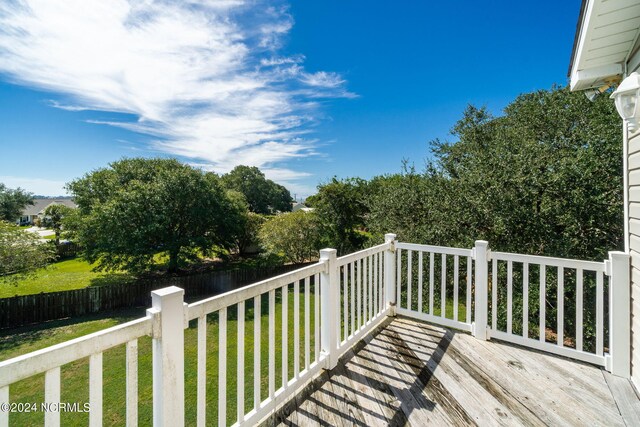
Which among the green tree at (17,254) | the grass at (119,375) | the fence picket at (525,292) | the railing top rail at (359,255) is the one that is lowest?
the grass at (119,375)

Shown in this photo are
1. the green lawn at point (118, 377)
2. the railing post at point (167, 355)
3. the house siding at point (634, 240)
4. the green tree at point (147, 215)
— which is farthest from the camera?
the green tree at point (147, 215)

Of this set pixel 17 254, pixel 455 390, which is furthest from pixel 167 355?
pixel 17 254

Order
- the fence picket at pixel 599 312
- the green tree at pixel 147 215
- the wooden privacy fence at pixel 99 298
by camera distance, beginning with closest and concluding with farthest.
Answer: the fence picket at pixel 599 312 → the wooden privacy fence at pixel 99 298 → the green tree at pixel 147 215

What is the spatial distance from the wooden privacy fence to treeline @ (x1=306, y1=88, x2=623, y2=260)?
6254 mm

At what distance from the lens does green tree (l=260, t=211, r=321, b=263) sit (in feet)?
38.8

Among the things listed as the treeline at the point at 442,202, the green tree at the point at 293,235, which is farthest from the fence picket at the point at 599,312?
the green tree at the point at 293,235

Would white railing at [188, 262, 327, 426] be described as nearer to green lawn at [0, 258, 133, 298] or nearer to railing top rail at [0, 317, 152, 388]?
railing top rail at [0, 317, 152, 388]

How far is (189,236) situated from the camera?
11.2m

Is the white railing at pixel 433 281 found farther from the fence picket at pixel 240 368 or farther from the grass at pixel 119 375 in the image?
the fence picket at pixel 240 368

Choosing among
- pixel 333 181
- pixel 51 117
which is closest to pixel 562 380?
pixel 333 181

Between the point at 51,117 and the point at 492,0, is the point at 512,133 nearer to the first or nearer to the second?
the point at 492,0

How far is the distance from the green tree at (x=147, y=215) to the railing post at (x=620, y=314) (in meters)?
11.3

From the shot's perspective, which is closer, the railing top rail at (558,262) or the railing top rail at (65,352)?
the railing top rail at (65,352)

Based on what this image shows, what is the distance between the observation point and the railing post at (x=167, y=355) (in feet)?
3.82
